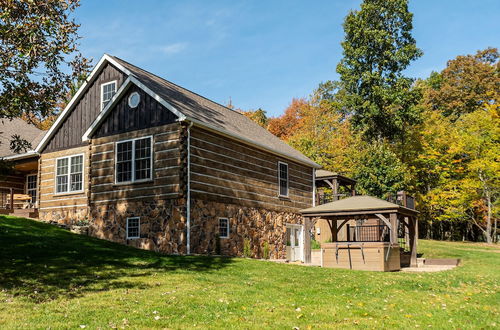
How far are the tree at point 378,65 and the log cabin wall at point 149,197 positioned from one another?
2400 centimetres

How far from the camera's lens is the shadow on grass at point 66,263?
36.1ft

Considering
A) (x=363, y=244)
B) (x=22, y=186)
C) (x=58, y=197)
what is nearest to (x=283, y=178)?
(x=363, y=244)

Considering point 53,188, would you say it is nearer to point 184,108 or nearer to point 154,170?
point 154,170

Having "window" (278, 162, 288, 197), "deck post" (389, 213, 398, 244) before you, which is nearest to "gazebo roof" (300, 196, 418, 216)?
"deck post" (389, 213, 398, 244)

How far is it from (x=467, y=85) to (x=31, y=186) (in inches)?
1678

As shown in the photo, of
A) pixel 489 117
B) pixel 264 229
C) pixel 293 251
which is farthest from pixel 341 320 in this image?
pixel 489 117

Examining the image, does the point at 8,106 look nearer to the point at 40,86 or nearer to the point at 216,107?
the point at 40,86

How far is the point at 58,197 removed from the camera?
902 inches

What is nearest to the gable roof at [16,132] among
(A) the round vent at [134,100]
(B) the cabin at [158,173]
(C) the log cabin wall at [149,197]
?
(B) the cabin at [158,173]

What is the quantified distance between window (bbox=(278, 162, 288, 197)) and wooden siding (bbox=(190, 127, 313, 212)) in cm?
28

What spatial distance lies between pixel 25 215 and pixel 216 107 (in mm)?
10575

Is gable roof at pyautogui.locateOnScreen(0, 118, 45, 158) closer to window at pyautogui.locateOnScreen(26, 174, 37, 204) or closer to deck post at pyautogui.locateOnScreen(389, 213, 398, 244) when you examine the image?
window at pyautogui.locateOnScreen(26, 174, 37, 204)

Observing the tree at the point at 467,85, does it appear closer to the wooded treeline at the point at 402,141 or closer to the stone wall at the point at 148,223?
the wooded treeline at the point at 402,141

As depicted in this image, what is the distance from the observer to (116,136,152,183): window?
1959cm
